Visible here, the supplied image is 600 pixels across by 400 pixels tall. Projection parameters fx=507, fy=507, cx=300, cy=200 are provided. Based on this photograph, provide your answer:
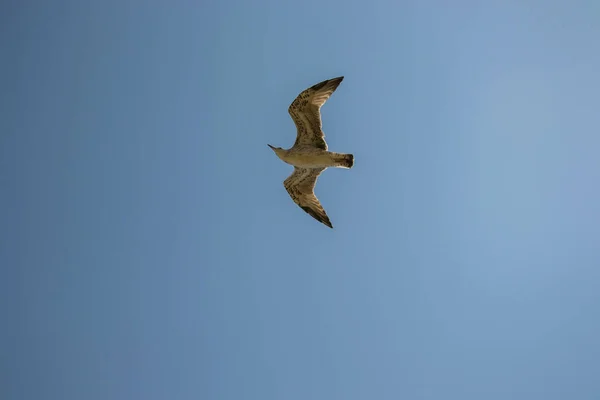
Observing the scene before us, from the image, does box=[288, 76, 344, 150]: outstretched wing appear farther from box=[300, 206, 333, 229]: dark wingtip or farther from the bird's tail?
box=[300, 206, 333, 229]: dark wingtip

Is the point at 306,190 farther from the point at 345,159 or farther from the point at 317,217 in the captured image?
the point at 345,159

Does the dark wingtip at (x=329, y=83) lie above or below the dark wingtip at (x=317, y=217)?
above

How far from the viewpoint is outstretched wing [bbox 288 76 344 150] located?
1614 centimetres

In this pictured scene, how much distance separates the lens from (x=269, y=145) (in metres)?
17.9

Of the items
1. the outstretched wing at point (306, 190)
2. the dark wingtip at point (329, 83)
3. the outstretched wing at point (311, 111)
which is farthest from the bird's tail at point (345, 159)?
the dark wingtip at point (329, 83)

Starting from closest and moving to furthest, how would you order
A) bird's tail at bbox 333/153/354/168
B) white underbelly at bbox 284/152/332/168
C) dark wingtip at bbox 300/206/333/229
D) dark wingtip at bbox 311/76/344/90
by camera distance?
1. dark wingtip at bbox 311/76/344/90
2. bird's tail at bbox 333/153/354/168
3. white underbelly at bbox 284/152/332/168
4. dark wingtip at bbox 300/206/333/229

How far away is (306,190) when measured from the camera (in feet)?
61.0

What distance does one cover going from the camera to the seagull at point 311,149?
53.2ft

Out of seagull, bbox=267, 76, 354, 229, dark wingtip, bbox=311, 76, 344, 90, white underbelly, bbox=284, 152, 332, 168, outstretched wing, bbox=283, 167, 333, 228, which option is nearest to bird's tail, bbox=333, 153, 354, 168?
seagull, bbox=267, 76, 354, 229

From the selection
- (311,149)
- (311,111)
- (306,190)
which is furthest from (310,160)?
(306,190)

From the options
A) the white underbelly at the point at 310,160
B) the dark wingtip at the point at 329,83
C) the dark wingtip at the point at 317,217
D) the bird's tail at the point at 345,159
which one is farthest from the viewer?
the dark wingtip at the point at 317,217

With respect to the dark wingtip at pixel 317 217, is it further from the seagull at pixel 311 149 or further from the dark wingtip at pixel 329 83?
the dark wingtip at pixel 329 83

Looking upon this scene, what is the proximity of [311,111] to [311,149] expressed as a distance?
4.17 feet

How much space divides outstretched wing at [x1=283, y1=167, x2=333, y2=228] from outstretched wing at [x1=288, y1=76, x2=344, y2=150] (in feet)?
4.54
